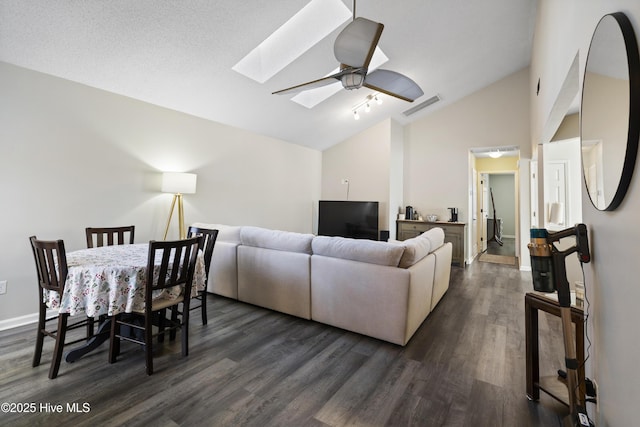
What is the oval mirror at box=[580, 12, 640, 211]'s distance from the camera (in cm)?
100

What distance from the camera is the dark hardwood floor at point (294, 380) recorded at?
1.57m

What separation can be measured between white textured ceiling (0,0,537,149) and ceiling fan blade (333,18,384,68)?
0.99m

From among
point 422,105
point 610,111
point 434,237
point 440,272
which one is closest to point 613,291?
point 610,111

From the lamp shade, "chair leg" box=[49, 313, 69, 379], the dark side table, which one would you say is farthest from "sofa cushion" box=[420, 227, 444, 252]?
"chair leg" box=[49, 313, 69, 379]

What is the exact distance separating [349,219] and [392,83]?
Answer: 3.21m

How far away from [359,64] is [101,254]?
102 inches

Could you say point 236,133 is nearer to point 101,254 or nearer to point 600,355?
point 101,254

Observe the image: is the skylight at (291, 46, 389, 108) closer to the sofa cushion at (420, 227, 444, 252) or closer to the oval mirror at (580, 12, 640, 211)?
the sofa cushion at (420, 227, 444, 252)

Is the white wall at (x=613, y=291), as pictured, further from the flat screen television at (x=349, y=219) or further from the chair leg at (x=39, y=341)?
the flat screen television at (x=349, y=219)

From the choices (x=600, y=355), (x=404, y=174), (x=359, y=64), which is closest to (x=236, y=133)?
(x=359, y=64)

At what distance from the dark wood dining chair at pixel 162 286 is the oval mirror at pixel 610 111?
2.36 meters

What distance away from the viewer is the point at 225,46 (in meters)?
3.01

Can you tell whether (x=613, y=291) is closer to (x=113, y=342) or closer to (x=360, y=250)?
(x=360, y=250)

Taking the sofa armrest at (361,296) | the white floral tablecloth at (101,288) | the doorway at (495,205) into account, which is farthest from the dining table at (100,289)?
the doorway at (495,205)
